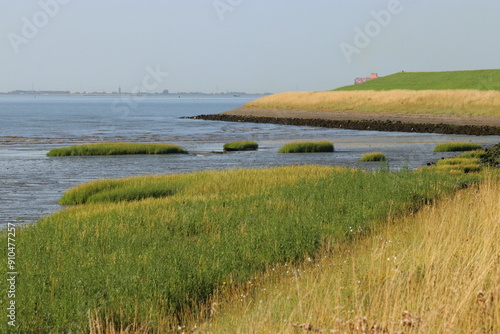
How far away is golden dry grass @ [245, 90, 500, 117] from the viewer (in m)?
79.8

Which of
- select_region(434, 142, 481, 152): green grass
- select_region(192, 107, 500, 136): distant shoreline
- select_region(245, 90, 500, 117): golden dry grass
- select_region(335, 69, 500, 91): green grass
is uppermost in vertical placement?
select_region(335, 69, 500, 91): green grass

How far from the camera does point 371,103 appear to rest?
96875 mm

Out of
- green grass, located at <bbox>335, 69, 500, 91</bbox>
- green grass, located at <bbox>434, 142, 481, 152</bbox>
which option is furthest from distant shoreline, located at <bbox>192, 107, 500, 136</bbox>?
green grass, located at <bbox>335, 69, 500, 91</bbox>

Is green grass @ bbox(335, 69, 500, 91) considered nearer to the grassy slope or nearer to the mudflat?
the grassy slope

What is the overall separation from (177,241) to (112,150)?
32344mm

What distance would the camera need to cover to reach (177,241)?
1198 centimetres

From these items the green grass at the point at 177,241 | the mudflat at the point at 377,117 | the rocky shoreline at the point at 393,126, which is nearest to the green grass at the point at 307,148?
the rocky shoreline at the point at 393,126

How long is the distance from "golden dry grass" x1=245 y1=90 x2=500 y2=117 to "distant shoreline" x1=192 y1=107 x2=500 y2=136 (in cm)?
248

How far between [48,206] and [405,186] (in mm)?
12062

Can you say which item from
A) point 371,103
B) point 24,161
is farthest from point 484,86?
point 24,161

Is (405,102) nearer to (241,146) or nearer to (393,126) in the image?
(393,126)

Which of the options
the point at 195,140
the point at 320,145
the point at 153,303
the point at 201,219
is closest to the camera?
the point at 153,303

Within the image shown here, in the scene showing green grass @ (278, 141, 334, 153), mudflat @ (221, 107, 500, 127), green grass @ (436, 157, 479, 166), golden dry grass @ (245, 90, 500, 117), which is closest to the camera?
green grass @ (436, 157, 479, 166)

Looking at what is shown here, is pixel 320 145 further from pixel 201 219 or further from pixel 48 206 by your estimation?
pixel 201 219
